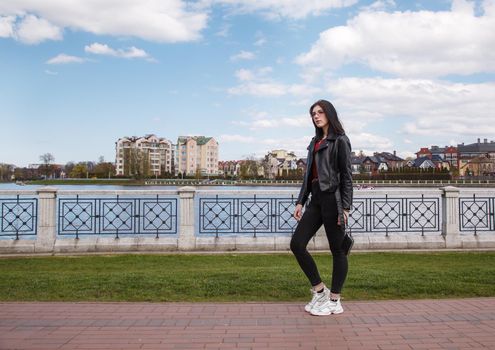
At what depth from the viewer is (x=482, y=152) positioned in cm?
14138

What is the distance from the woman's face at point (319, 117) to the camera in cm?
458

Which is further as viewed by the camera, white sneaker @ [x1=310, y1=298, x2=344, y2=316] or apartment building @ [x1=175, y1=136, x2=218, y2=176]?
apartment building @ [x1=175, y1=136, x2=218, y2=176]

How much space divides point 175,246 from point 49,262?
268cm

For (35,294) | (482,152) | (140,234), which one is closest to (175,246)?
(140,234)

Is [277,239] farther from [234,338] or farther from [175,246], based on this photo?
[234,338]

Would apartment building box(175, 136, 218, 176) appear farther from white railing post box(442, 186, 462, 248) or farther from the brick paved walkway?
the brick paved walkway

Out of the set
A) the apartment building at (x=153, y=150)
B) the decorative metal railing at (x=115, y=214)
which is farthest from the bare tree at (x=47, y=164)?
the decorative metal railing at (x=115, y=214)

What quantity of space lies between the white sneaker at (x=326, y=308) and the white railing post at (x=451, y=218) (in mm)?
7366

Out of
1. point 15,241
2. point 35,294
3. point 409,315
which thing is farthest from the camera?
point 15,241

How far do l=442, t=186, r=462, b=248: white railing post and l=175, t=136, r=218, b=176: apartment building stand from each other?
13032 cm

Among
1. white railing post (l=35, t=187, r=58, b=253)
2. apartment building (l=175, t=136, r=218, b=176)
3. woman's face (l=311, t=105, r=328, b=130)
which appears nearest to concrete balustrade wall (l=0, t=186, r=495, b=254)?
white railing post (l=35, t=187, r=58, b=253)

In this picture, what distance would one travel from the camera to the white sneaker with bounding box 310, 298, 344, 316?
443 cm

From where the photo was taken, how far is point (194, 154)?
144 metres

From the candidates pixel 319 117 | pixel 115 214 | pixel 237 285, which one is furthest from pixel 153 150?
pixel 319 117
